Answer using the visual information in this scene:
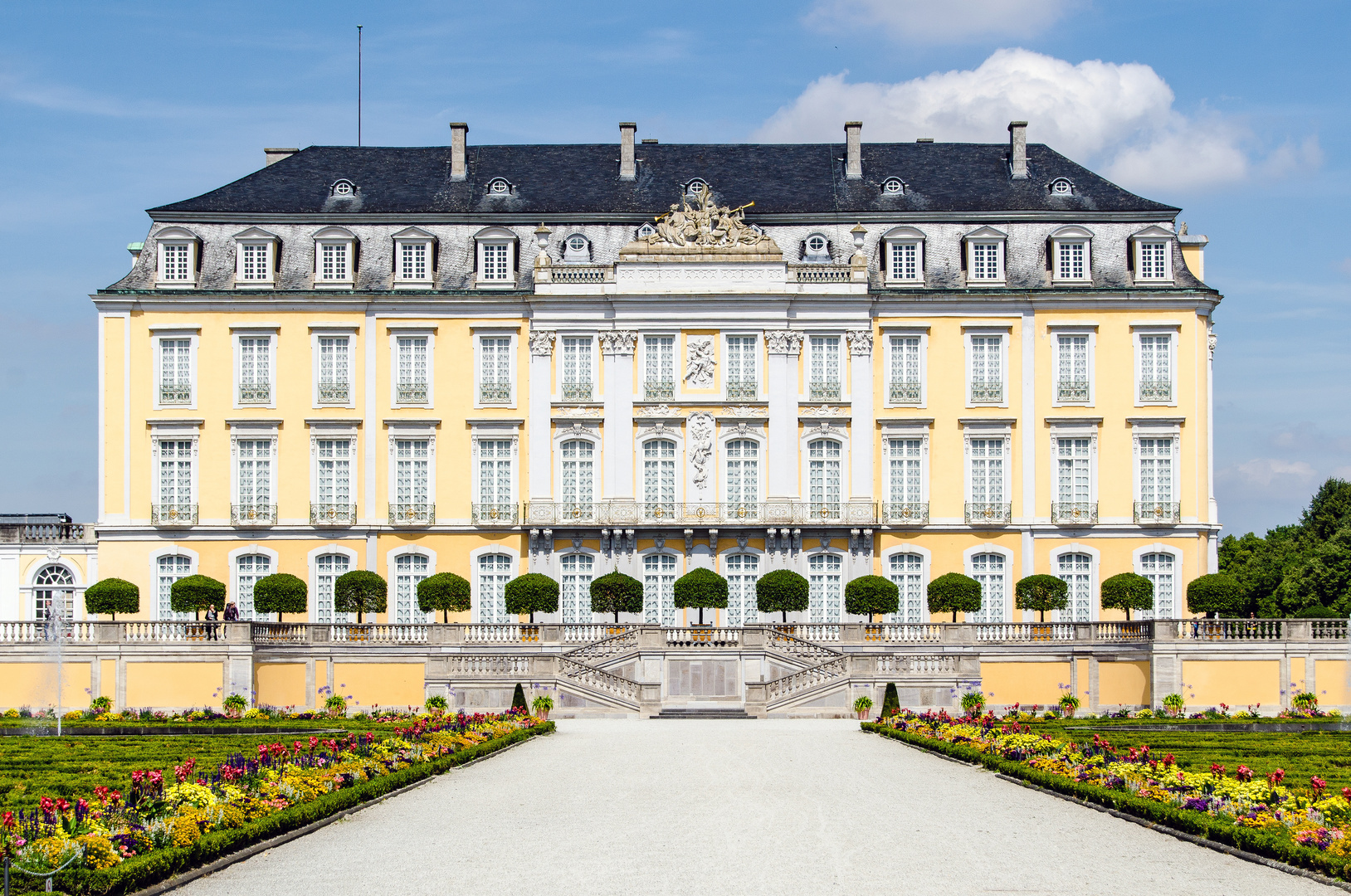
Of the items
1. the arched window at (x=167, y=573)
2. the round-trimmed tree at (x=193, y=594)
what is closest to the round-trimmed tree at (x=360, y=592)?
the round-trimmed tree at (x=193, y=594)

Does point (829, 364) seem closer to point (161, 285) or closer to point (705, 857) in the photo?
point (161, 285)

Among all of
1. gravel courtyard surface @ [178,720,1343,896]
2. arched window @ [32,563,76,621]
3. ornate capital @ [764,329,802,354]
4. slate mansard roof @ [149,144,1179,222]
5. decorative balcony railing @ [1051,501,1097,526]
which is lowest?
gravel courtyard surface @ [178,720,1343,896]

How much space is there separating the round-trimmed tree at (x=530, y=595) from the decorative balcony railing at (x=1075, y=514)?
53.8 feet

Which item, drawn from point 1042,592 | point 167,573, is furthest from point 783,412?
point 167,573

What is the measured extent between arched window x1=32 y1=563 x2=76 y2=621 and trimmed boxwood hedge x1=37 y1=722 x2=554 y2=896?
31796mm

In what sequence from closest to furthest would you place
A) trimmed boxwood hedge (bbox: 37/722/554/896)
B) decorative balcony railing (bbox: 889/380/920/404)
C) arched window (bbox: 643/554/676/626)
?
trimmed boxwood hedge (bbox: 37/722/554/896)
arched window (bbox: 643/554/676/626)
decorative balcony railing (bbox: 889/380/920/404)

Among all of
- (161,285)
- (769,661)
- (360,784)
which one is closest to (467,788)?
(360,784)

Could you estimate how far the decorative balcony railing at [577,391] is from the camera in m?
50.9

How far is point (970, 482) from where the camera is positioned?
51000 millimetres

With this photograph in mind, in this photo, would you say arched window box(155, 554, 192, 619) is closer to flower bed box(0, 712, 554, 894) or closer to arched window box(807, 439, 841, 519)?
arched window box(807, 439, 841, 519)

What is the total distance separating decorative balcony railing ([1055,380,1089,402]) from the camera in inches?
→ 2013

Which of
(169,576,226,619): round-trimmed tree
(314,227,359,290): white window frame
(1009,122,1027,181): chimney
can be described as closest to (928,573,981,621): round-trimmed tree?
(1009,122,1027,181): chimney

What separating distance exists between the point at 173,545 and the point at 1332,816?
131 feet

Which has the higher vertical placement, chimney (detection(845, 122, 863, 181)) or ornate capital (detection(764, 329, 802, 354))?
chimney (detection(845, 122, 863, 181))
